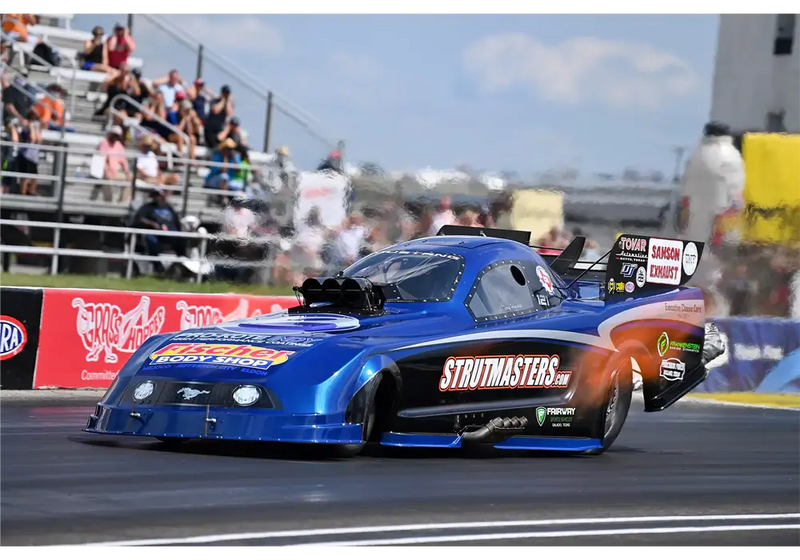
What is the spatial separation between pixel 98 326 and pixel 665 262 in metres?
5.78

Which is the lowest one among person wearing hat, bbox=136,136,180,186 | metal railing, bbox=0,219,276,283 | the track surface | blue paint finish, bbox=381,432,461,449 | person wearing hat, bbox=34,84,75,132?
the track surface

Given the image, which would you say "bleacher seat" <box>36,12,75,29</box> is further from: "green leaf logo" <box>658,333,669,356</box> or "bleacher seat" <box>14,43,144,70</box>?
"green leaf logo" <box>658,333,669,356</box>

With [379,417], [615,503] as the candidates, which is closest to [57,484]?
[379,417]

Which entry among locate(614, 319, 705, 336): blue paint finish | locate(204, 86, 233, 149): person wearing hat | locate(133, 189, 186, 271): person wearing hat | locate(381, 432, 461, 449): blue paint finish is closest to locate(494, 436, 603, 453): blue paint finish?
locate(381, 432, 461, 449): blue paint finish

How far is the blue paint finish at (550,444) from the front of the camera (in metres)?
9.99

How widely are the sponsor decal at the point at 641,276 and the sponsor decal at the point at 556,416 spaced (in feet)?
5.42

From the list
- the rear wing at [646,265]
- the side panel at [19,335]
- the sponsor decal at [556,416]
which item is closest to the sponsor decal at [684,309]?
the rear wing at [646,265]

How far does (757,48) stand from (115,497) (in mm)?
34208

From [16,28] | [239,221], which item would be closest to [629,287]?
[239,221]

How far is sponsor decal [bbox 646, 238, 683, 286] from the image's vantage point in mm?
11672

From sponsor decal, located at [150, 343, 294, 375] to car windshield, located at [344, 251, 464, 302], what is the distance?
136 centimetres

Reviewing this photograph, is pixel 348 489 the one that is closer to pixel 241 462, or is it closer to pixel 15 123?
pixel 241 462

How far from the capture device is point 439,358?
30.7 feet

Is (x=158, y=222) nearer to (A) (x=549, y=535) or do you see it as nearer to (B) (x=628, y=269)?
(B) (x=628, y=269)
